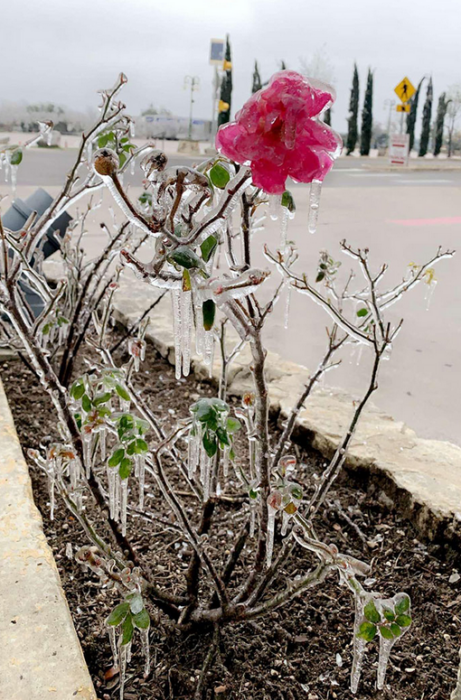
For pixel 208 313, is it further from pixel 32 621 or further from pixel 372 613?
pixel 32 621

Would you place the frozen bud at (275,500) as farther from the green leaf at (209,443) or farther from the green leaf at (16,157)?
the green leaf at (16,157)

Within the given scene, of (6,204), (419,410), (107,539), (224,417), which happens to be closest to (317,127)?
(224,417)

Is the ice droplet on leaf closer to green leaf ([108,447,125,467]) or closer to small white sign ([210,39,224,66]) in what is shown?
green leaf ([108,447,125,467])

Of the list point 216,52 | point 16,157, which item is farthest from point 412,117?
point 16,157

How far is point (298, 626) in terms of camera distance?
1213 mm

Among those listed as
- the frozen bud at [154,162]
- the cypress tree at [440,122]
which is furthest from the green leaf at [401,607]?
the cypress tree at [440,122]

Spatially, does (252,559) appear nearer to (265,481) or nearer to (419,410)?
(265,481)

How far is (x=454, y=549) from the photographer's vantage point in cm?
139

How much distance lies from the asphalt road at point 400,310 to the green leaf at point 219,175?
5.72 feet

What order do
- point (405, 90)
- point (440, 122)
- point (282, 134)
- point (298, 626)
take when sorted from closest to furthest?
point (282, 134)
point (298, 626)
point (405, 90)
point (440, 122)

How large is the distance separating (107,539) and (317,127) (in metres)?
1.17

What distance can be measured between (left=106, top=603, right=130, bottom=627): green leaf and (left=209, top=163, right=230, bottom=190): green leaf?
1.88 feet

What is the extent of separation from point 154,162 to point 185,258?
4.3 inches

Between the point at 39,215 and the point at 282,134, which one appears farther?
the point at 39,215
